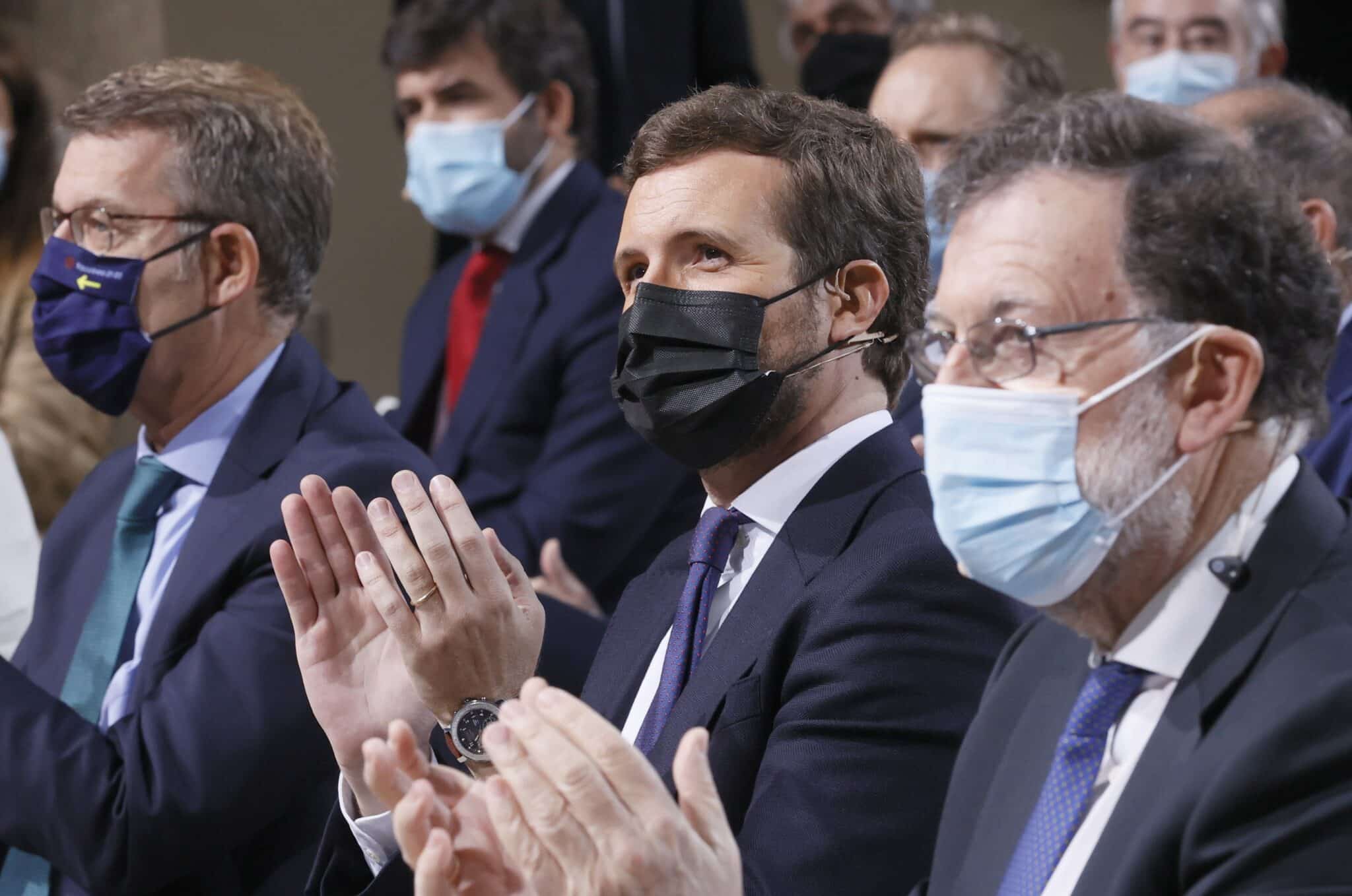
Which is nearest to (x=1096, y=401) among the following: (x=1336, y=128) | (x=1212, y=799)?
(x=1212, y=799)

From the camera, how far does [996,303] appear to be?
1653mm

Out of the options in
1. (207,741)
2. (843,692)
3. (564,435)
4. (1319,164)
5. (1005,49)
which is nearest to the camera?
(843,692)

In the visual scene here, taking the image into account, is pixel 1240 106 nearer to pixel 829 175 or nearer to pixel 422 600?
pixel 829 175

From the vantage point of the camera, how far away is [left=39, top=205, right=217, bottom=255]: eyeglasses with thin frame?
2.74 meters

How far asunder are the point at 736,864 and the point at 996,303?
0.58 meters

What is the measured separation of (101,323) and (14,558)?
505mm

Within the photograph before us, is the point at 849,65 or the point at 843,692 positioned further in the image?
the point at 849,65

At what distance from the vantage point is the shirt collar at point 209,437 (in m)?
2.68

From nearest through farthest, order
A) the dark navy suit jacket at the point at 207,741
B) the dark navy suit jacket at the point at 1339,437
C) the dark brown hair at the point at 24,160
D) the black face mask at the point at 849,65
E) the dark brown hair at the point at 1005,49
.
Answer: the dark navy suit jacket at the point at 207,741 → the dark navy suit jacket at the point at 1339,437 → the dark brown hair at the point at 1005,49 → the dark brown hair at the point at 24,160 → the black face mask at the point at 849,65

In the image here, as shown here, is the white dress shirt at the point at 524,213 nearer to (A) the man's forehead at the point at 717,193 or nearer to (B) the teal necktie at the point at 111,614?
(B) the teal necktie at the point at 111,614

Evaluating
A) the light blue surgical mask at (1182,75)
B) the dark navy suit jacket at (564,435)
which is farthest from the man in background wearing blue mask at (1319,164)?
the dark navy suit jacket at (564,435)

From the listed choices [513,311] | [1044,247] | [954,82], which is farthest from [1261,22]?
[1044,247]

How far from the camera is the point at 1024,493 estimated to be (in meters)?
1.63

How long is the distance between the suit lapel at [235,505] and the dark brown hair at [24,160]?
1.93 meters
